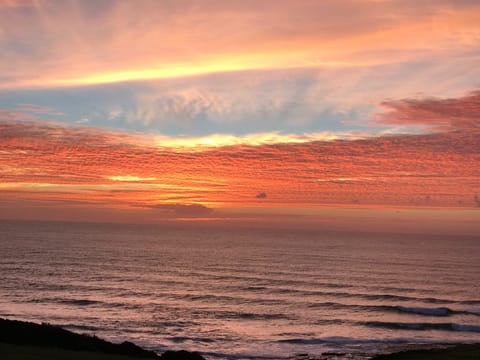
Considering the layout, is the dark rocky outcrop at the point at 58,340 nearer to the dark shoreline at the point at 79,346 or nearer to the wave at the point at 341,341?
the dark shoreline at the point at 79,346

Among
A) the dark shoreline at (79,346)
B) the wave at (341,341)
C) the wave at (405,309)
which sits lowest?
the wave at (405,309)

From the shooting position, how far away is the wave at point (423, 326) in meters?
48.1

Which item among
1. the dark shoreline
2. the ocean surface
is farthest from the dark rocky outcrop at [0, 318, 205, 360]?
the ocean surface

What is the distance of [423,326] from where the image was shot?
49125mm

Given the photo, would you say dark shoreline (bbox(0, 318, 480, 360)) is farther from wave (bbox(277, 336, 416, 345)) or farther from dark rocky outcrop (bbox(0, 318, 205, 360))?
wave (bbox(277, 336, 416, 345))

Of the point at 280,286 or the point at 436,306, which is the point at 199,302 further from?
the point at 436,306

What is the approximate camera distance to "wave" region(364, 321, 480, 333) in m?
48.1

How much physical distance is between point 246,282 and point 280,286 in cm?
694

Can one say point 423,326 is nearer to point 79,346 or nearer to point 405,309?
point 405,309

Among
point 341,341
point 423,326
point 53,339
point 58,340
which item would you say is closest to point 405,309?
point 423,326

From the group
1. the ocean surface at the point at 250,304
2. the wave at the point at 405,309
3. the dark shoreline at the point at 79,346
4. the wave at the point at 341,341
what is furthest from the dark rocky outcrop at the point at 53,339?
the wave at the point at 405,309

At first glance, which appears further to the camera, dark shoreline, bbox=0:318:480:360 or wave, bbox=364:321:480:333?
wave, bbox=364:321:480:333

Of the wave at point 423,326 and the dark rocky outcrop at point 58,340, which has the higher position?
the dark rocky outcrop at point 58,340

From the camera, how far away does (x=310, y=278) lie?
80.2 meters
